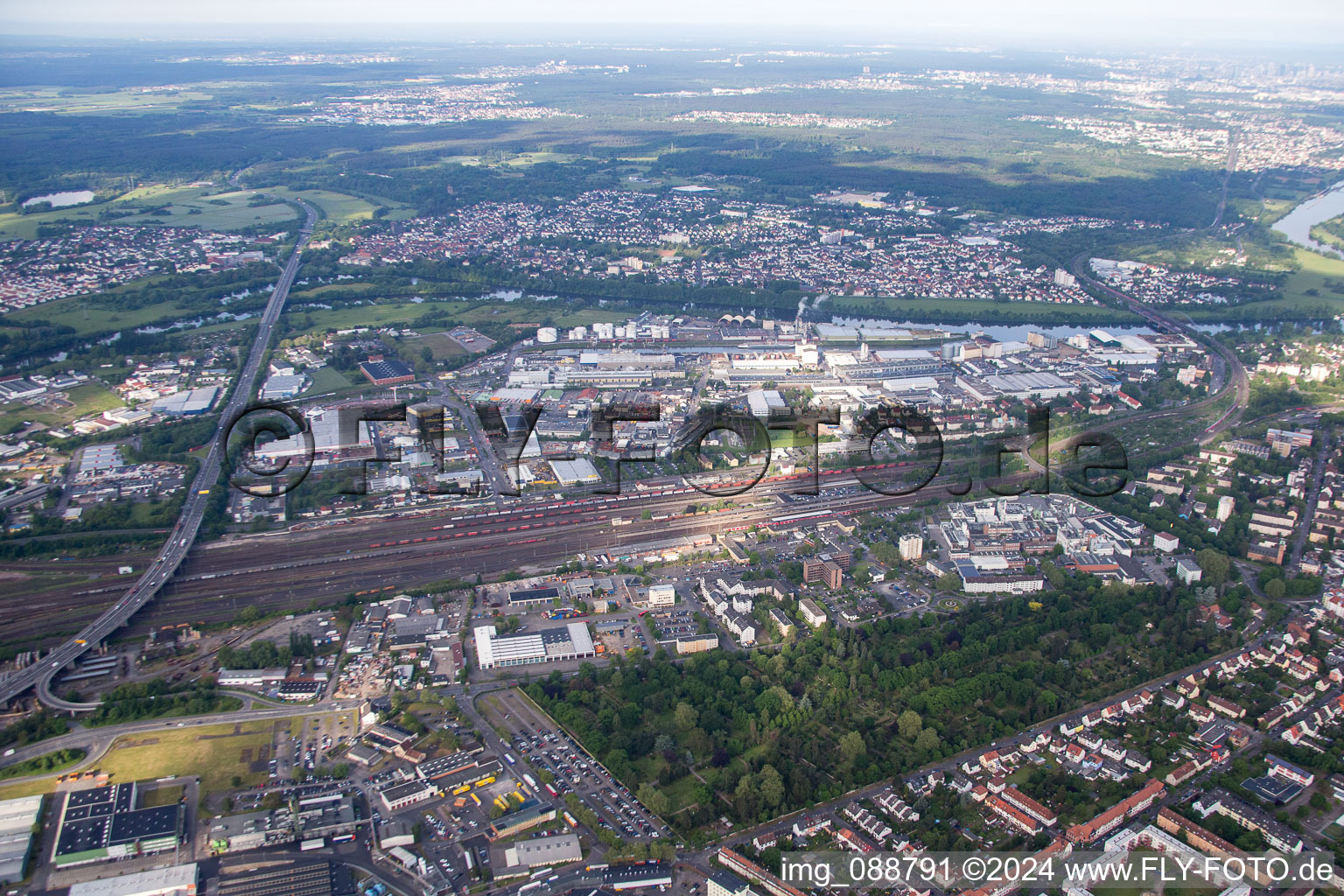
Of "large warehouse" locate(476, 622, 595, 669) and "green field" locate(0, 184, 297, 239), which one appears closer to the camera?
"large warehouse" locate(476, 622, 595, 669)

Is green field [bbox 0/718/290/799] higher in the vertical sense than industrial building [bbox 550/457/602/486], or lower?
lower

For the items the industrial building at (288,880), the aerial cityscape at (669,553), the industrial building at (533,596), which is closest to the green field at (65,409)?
the aerial cityscape at (669,553)

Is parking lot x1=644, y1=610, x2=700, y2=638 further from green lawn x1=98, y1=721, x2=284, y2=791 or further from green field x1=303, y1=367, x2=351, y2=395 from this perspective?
green field x1=303, y1=367, x2=351, y2=395

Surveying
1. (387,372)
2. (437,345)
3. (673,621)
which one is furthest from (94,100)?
(673,621)

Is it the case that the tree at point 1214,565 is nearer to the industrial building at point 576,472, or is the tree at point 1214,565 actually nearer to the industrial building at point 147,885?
the industrial building at point 576,472

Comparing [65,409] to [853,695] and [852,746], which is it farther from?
[852,746]

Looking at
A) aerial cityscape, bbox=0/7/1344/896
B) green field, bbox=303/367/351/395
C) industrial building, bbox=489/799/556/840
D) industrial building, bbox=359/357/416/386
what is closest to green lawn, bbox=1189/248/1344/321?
aerial cityscape, bbox=0/7/1344/896

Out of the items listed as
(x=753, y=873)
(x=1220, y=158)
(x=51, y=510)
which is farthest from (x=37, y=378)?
(x=1220, y=158)
